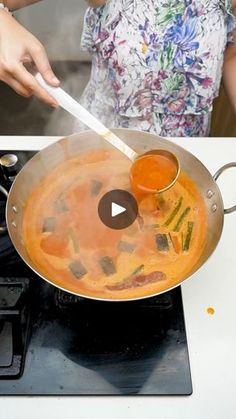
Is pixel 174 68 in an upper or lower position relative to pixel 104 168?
upper

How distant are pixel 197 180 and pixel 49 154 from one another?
36 cm

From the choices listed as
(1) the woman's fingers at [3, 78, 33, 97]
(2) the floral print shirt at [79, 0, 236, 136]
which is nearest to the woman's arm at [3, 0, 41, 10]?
(2) the floral print shirt at [79, 0, 236, 136]

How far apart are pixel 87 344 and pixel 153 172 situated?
15.7 inches

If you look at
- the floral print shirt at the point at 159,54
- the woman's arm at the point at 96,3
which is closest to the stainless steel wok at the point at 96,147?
the floral print shirt at the point at 159,54

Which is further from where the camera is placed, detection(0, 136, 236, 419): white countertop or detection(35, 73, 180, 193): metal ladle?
detection(35, 73, 180, 193): metal ladle

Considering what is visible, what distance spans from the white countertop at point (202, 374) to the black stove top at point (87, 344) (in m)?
0.02

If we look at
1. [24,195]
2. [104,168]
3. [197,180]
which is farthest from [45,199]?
[197,180]

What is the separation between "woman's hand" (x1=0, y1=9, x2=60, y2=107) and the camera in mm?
908

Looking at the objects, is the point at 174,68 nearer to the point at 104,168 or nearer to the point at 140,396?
the point at 104,168

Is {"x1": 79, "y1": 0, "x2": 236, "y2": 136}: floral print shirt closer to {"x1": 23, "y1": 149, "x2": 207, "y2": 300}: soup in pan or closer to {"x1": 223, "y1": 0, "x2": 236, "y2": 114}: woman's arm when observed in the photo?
{"x1": 223, "y1": 0, "x2": 236, "y2": 114}: woman's arm

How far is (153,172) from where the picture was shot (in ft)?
3.25

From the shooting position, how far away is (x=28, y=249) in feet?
3.10

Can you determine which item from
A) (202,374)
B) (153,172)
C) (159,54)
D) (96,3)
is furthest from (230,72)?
(202,374)

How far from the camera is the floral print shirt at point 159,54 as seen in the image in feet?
3.82
